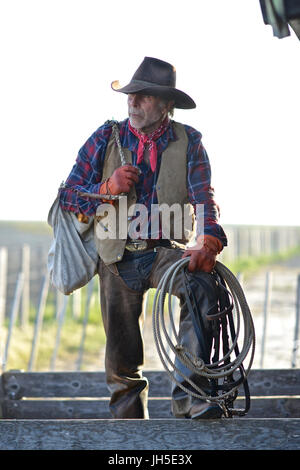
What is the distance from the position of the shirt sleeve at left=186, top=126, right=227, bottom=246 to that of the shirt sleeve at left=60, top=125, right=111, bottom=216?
17.4 inches

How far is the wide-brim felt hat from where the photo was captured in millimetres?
3631

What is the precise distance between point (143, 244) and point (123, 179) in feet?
1.13

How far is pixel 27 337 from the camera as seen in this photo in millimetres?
12516

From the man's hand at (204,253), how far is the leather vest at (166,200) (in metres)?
0.27

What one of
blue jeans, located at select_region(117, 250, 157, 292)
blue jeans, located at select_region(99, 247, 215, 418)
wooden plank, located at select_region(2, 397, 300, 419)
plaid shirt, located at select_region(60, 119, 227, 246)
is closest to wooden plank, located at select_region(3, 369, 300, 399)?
wooden plank, located at select_region(2, 397, 300, 419)

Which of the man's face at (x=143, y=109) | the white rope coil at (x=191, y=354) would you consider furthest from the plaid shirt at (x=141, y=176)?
the white rope coil at (x=191, y=354)

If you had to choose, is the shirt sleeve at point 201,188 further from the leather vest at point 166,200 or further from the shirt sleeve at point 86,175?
the shirt sleeve at point 86,175

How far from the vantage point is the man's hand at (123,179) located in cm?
354

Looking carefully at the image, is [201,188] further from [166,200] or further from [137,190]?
[137,190]

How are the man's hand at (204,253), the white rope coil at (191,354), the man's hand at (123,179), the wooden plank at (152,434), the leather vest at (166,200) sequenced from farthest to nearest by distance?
the leather vest at (166,200) < the man's hand at (123,179) < the man's hand at (204,253) < the white rope coil at (191,354) < the wooden plank at (152,434)

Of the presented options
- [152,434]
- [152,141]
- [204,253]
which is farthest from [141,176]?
[152,434]

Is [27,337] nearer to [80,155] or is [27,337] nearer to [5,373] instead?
[5,373]

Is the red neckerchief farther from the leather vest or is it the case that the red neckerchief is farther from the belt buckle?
the belt buckle

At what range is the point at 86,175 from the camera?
3.81m
